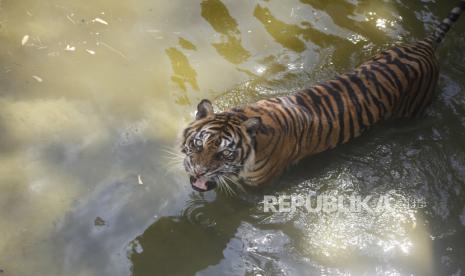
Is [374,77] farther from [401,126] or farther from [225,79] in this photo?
[225,79]

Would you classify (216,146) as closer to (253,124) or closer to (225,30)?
(253,124)

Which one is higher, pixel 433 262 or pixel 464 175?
pixel 464 175

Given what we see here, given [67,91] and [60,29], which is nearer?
[67,91]

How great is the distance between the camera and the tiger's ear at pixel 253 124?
3397 mm

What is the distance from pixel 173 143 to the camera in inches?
163

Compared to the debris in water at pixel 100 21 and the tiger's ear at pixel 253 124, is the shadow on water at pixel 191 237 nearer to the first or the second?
the tiger's ear at pixel 253 124

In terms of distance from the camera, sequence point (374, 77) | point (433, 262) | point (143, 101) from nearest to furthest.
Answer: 1. point (433, 262)
2. point (374, 77)
3. point (143, 101)

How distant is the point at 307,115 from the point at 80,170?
5.86ft

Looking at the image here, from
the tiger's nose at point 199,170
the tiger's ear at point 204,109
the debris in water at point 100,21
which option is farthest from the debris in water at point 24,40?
the tiger's nose at point 199,170

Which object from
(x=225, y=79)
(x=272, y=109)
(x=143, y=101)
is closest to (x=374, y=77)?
(x=272, y=109)

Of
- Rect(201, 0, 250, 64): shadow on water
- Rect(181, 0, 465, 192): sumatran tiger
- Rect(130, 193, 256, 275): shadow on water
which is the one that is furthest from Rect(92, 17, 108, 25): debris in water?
Rect(130, 193, 256, 275): shadow on water

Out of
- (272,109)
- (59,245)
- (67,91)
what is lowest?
(59,245)

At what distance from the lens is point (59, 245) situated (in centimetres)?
349

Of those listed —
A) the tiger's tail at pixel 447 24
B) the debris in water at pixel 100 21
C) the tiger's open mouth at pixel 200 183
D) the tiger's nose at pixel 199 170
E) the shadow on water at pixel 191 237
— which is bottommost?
the shadow on water at pixel 191 237
